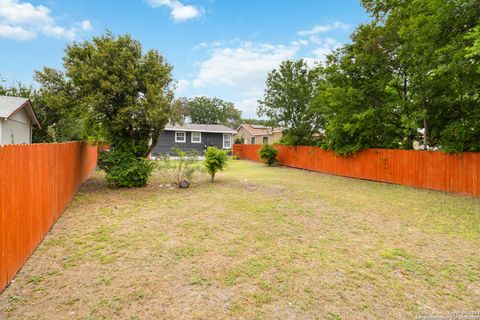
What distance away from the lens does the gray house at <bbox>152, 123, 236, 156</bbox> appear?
24.9m

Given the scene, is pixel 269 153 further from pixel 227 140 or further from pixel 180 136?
pixel 180 136

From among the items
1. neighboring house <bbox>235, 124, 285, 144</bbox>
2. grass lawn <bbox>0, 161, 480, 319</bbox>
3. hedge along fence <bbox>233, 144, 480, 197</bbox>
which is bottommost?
grass lawn <bbox>0, 161, 480, 319</bbox>

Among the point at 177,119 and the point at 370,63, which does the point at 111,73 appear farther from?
the point at 370,63

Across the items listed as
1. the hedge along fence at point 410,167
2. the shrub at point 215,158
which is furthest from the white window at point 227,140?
the shrub at point 215,158

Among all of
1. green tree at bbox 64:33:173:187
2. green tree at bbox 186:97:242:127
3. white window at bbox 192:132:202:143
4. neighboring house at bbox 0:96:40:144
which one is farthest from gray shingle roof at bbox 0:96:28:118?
green tree at bbox 186:97:242:127

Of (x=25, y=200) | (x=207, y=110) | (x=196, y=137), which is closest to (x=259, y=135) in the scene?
(x=196, y=137)

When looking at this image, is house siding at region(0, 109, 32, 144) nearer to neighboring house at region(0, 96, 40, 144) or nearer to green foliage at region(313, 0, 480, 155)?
neighboring house at region(0, 96, 40, 144)

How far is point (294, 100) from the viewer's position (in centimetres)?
1831

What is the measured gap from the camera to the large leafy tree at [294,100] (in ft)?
59.2

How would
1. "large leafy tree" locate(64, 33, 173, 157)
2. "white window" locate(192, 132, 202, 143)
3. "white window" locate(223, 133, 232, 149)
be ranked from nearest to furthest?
1. "large leafy tree" locate(64, 33, 173, 157)
2. "white window" locate(192, 132, 202, 143)
3. "white window" locate(223, 133, 232, 149)

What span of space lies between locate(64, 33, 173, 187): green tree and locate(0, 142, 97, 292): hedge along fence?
3171 millimetres

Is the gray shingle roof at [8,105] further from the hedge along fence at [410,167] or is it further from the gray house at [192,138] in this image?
the hedge along fence at [410,167]

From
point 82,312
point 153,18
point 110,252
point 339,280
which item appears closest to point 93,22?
point 153,18

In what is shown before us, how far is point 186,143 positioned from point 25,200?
2284 centimetres
